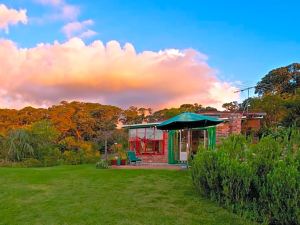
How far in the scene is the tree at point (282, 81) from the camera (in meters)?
40.8

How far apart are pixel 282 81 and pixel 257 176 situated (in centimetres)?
3948

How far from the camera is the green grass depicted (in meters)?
6.36

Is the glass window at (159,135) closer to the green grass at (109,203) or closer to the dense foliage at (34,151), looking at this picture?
the dense foliage at (34,151)

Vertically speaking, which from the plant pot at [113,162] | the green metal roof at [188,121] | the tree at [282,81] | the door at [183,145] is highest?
the tree at [282,81]

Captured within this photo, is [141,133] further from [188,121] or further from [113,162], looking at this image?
[188,121]

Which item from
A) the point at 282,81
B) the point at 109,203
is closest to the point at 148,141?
the point at 109,203

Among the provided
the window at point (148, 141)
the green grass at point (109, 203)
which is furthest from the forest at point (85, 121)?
the green grass at point (109, 203)

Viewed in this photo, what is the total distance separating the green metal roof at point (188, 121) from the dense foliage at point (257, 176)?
5.51 meters

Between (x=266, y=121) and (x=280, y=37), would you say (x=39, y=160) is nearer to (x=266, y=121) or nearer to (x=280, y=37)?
(x=280, y=37)

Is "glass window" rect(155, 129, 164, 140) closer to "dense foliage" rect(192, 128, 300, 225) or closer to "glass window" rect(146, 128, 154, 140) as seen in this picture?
"glass window" rect(146, 128, 154, 140)

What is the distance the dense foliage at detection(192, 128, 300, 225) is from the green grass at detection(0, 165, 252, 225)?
0.35m

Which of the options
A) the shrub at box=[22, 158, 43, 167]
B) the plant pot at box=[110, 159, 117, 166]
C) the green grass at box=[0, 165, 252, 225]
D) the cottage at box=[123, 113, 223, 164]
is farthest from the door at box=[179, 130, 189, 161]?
the green grass at box=[0, 165, 252, 225]

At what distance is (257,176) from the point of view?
6.20 meters

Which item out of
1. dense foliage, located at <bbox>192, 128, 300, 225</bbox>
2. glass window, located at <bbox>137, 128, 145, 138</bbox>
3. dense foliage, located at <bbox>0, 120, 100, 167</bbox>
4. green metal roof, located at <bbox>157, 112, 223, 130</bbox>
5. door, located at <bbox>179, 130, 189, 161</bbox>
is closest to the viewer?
dense foliage, located at <bbox>192, 128, 300, 225</bbox>
